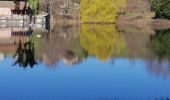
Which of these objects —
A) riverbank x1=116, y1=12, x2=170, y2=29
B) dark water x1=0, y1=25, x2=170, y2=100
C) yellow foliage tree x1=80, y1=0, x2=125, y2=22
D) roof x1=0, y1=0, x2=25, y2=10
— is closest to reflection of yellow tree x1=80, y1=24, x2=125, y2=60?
dark water x1=0, y1=25, x2=170, y2=100

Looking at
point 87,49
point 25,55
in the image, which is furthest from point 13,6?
point 25,55

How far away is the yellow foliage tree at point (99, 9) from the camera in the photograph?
47.8 m

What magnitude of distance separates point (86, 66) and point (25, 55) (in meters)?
3.92

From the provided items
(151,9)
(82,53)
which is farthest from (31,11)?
(82,53)

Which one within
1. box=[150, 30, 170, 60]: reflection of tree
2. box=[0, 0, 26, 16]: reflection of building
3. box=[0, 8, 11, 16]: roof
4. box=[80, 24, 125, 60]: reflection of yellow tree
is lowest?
box=[80, 24, 125, 60]: reflection of yellow tree

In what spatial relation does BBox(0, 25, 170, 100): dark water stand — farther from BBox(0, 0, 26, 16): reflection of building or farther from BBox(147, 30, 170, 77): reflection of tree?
BBox(0, 0, 26, 16): reflection of building

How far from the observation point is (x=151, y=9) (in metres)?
49.6

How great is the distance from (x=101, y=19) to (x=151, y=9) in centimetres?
492

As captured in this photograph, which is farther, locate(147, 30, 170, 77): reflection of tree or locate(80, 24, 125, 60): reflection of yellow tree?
locate(80, 24, 125, 60): reflection of yellow tree

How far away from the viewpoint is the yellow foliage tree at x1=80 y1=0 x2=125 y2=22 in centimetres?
4784

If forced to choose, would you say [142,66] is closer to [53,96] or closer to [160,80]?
[160,80]

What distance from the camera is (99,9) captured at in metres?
48.5

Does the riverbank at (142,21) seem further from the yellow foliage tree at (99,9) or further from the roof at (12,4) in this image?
the roof at (12,4)

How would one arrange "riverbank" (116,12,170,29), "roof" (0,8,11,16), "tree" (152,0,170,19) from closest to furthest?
"roof" (0,8,11,16), "riverbank" (116,12,170,29), "tree" (152,0,170,19)
